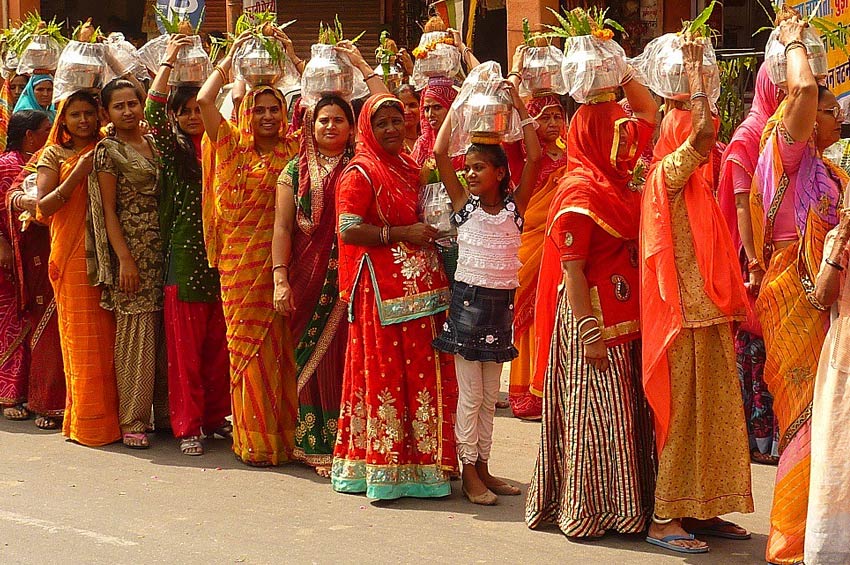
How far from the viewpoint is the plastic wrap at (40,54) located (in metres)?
8.12

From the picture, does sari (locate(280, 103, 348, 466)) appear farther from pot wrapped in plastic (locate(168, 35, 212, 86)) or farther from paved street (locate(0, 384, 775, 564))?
pot wrapped in plastic (locate(168, 35, 212, 86))

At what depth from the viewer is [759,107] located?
6.35 m

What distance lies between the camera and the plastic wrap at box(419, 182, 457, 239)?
19.1 ft

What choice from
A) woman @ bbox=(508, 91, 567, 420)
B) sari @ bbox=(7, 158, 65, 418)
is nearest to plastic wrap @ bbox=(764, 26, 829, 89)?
woman @ bbox=(508, 91, 567, 420)

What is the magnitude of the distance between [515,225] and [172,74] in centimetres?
232

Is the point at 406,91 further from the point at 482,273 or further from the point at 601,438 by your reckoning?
the point at 601,438

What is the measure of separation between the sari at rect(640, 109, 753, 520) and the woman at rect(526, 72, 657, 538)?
0.16 metres

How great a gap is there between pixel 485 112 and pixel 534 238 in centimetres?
216

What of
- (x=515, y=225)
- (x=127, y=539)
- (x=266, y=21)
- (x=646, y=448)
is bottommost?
(x=127, y=539)

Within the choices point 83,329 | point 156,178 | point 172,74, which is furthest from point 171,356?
point 172,74

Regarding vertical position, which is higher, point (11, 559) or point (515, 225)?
point (515, 225)

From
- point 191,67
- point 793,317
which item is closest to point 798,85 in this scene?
point 793,317

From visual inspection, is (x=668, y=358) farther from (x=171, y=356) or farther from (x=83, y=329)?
(x=83, y=329)

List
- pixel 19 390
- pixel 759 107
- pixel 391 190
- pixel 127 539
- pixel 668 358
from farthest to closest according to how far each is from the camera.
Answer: pixel 19 390
pixel 759 107
pixel 391 190
pixel 127 539
pixel 668 358
